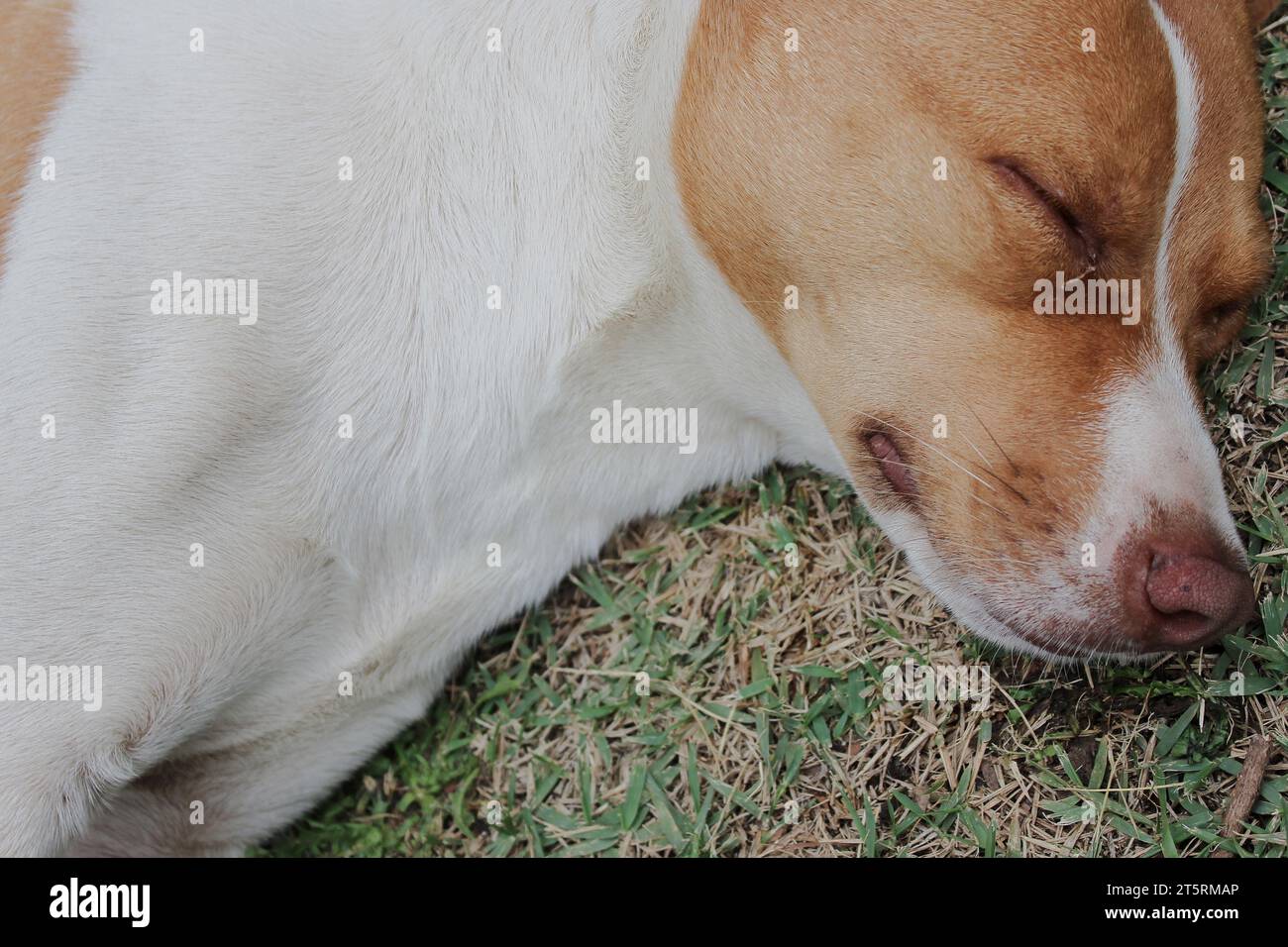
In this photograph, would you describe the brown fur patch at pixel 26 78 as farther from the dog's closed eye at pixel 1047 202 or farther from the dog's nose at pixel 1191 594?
the dog's nose at pixel 1191 594

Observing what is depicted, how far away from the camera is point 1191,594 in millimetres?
2506

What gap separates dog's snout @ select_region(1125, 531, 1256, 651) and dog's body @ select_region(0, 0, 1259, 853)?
295mm

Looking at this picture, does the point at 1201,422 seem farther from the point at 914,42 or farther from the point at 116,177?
the point at 116,177

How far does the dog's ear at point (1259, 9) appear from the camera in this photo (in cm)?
310

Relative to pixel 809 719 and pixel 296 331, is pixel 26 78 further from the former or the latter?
pixel 809 719

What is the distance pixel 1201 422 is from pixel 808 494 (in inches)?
42.7

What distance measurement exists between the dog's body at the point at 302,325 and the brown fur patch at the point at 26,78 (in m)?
0.02

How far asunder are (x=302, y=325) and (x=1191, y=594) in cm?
218

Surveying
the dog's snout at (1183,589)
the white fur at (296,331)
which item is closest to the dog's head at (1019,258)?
the dog's snout at (1183,589)

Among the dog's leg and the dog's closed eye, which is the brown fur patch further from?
the dog's closed eye

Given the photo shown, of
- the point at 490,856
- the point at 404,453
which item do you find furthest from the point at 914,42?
the point at 490,856

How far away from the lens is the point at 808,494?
344 centimetres

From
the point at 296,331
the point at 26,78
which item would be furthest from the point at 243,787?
the point at 26,78

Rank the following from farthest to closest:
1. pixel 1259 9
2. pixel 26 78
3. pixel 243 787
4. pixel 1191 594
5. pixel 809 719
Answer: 1. pixel 243 787
2. pixel 809 719
3. pixel 1259 9
4. pixel 26 78
5. pixel 1191 594
